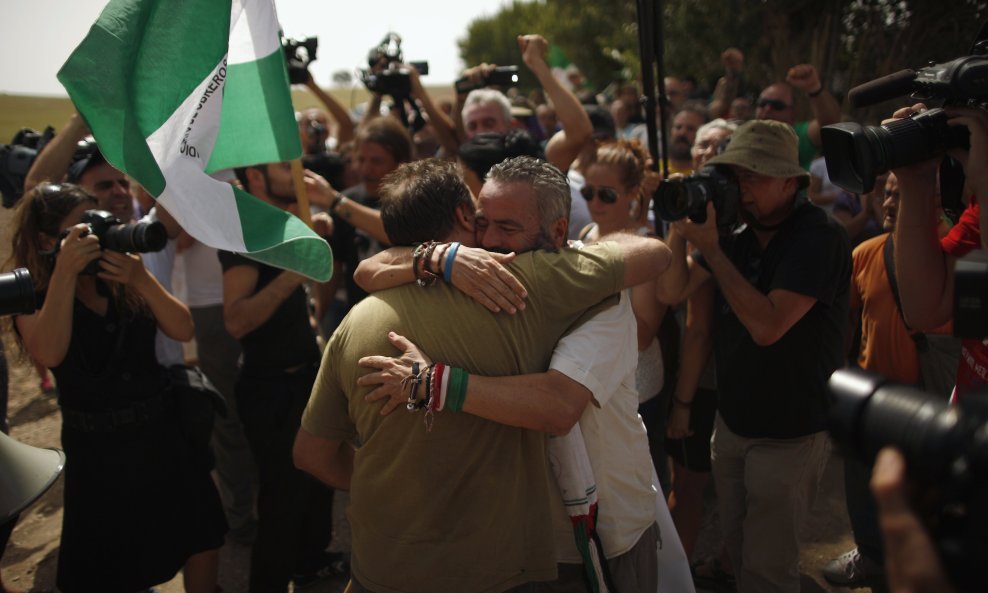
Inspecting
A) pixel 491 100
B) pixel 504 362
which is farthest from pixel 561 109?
pixel 504 362

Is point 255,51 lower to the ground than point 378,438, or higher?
higher

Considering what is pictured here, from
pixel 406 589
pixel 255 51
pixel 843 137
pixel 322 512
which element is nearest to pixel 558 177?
pixel 843 137

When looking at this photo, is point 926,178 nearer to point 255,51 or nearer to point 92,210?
point 255,51

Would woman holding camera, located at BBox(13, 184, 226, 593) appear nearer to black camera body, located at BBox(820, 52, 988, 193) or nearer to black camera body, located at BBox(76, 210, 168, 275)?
black camera body, located at BBox(76, 210, 168, 275)

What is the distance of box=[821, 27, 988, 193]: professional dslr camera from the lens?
5.93 feet

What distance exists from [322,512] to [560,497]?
6.34 feet

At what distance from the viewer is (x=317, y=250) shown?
2.79m

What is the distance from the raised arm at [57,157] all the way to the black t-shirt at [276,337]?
0.97 meters

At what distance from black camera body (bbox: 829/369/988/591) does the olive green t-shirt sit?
A: 35.0 inches

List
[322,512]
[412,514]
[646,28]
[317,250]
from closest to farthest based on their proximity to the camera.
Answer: [412,514] → [317,250] → [646,28] → [322,512]

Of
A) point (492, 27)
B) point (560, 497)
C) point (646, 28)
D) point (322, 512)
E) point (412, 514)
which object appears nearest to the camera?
point (412, 514)

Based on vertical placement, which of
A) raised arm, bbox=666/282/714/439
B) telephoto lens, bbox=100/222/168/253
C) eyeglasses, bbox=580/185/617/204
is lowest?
raised arm, bbox=666/282/714/439

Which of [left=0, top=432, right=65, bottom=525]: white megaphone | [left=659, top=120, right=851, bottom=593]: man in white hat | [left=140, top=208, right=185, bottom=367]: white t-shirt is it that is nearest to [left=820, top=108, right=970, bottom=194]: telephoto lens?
[left=659, top=120, right=851, bottom=593]: man in white hat

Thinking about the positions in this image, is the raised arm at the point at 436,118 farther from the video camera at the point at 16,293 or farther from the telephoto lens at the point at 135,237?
the video camera at the point at 16,293
